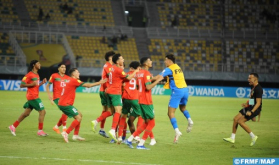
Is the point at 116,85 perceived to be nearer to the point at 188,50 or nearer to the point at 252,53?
the point at 188,50

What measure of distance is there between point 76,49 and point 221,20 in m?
18.3

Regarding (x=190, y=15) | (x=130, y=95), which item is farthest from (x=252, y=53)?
(x=130, y=95)

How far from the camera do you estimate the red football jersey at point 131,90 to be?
13.8 metres

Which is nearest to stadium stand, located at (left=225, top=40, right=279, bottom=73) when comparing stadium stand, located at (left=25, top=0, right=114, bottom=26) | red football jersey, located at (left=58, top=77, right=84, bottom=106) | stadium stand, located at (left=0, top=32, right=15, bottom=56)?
stadium stand, located at (left=25, top=0, right=114, bottom=26)

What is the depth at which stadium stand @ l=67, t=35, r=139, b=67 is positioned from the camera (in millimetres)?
51237

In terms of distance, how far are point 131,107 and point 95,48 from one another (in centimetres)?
3922

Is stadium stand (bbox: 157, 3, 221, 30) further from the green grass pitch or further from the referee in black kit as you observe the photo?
the referee in black kit

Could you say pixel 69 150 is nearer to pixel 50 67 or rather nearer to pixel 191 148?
pixel 191 148

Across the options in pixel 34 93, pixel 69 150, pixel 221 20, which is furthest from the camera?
pixel 221 20

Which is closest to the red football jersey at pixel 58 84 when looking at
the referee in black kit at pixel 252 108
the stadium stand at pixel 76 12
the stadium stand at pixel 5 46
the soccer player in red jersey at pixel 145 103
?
the soccer player in red jersey at pixel 145 103

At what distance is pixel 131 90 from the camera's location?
13859mm

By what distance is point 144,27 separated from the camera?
60.3 meters

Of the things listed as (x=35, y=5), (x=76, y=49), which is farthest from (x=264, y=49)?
(x=35, y=5)

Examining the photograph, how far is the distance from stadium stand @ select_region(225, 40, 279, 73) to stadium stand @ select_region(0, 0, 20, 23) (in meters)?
23.5
